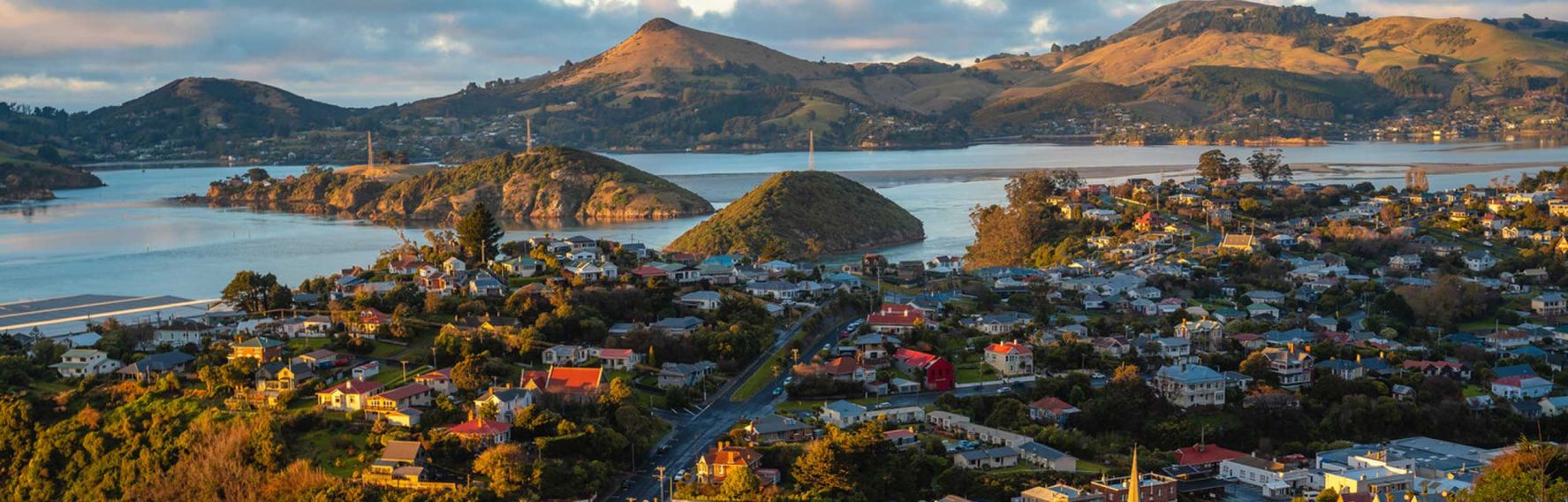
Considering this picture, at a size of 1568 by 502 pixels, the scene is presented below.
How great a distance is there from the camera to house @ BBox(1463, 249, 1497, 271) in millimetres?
22938

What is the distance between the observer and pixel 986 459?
38.7 ft

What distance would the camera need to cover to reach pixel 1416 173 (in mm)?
36312

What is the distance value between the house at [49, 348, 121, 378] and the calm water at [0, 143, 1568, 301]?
8.97 meters

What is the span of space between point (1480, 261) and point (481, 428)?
55.1 feet

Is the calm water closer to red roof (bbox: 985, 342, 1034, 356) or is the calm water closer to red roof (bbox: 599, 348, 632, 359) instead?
red roof (bbox: 599, 348, 632, 359)

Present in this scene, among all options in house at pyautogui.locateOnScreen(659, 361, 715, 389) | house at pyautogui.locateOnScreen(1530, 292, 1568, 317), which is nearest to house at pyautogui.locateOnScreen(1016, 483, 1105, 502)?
house at pyautogui.locateOnScreen(659, 361, 715, 389)

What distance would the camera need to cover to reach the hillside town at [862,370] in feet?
38.0

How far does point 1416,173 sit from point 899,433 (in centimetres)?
2789

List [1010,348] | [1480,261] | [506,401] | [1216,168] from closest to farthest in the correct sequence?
[506,401]
[1010,348]
[1480,261]
[1216,168]

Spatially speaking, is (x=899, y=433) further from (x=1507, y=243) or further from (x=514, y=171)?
(x=514, y=171)

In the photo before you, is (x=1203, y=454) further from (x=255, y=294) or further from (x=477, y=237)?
(x=477, y=237)

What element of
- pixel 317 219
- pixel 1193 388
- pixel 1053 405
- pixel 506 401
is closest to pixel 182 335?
pixel 506 401

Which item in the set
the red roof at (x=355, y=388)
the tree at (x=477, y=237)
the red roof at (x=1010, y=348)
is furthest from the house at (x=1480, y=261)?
the red roof at (x=355, y=388)

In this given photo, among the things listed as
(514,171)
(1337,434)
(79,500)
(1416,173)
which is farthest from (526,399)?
(514,171)
